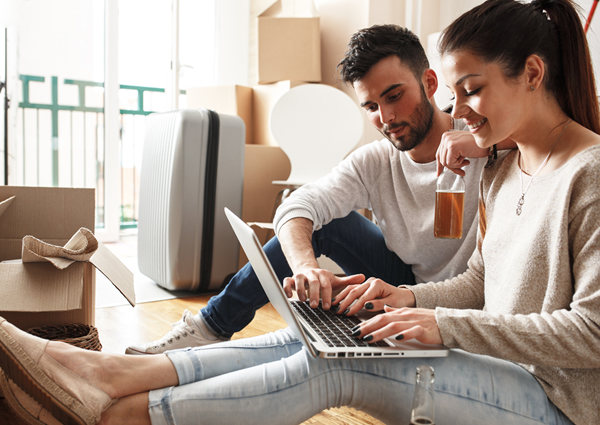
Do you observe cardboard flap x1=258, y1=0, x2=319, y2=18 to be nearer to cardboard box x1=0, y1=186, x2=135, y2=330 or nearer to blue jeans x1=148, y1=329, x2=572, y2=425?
cardboard box x1=0, y1=186, x2=135, y2=330

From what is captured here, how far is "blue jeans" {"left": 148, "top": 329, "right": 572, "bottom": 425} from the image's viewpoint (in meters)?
0.78

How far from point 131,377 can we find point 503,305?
2.00 feet

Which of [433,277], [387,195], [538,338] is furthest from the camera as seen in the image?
[387,195]

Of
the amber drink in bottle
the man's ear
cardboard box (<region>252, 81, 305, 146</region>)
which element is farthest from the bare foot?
cardboard box (<region>252, 81, 305, 146</region>)

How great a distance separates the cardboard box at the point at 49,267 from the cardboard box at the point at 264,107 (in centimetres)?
181

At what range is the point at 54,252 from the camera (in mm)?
1255

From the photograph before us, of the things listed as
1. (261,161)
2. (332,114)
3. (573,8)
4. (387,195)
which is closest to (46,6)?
(261,161)

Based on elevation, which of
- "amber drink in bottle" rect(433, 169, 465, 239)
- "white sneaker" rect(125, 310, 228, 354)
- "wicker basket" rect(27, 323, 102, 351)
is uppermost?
"amber drink in bottle" rect(433, 169, 465, 239)

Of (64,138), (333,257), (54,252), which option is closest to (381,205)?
(333,257)

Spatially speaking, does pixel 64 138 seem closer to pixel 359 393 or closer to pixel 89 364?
pixel 89 364

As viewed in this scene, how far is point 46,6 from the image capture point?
3592 mm

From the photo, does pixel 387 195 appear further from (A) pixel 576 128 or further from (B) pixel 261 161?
(B) pixel 261 161

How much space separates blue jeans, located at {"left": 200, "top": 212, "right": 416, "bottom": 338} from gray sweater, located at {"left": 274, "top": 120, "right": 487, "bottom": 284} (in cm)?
3

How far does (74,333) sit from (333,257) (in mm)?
695
